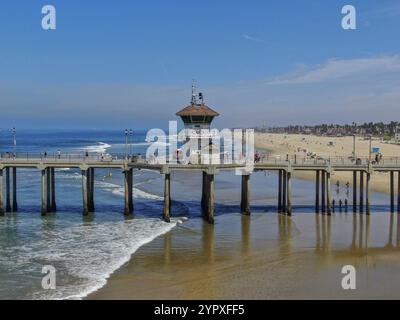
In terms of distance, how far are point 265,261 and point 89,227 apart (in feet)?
38.9

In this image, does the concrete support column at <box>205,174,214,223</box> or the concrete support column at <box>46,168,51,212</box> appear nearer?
the concrete support column at <box>205,174,214,223</box>

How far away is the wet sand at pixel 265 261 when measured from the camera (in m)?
19.2

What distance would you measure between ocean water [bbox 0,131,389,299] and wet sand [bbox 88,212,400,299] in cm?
124

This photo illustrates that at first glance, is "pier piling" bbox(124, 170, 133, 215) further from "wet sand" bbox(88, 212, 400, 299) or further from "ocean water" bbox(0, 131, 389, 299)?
"wet sand" bbox(88, 212, 400, 299)

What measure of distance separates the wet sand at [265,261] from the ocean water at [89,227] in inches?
48.8

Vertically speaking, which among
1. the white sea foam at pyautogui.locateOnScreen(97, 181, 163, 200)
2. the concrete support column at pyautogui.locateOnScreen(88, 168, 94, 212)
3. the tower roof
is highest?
the tower roof

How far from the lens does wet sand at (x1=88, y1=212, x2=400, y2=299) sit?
19.2 m

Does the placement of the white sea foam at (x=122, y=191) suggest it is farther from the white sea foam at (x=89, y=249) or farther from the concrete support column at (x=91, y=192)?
the white sea foam at (x=89, y=249)

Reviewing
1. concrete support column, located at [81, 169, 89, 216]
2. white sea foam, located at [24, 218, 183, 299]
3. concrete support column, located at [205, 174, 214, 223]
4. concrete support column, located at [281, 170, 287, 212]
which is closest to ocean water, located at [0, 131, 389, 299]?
white sea foam, located at [24, 218, 183, 299]

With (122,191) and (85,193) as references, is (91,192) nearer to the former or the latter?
(85,193)

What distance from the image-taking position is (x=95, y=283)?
20.2 meters

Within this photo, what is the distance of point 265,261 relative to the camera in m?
23.2
